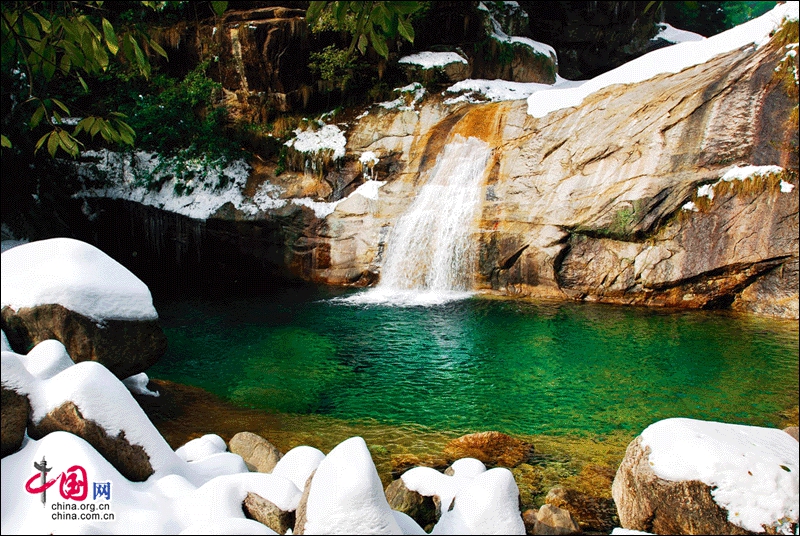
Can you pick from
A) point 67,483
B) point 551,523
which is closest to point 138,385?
point 67,483

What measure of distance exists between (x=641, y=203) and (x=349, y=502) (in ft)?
32.3

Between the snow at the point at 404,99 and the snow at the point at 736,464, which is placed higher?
the snow at the point at 404,99

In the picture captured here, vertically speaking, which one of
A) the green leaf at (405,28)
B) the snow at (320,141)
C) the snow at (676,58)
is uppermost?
the snow at (676,58)

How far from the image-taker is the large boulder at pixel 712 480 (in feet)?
10.4

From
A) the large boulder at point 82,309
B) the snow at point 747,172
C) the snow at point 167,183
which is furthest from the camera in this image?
the snow at point 167,183

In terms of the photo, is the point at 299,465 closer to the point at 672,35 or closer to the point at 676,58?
the point at 676,58

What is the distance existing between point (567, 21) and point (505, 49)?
686 cm

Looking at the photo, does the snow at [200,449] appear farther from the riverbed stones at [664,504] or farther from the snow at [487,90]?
the snow at [487,90]

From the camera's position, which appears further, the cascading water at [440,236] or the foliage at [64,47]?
the cascading water at [440,236]

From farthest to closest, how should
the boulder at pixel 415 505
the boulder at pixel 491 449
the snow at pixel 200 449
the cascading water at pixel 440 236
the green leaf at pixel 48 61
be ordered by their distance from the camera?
1. the cascading water at pixel 440 236
2. the boulder at pixel 491 449
3. the snow at pixel 200 449
4. the boulder at pixel 415 505
5. the green leaf at pixel 48 61

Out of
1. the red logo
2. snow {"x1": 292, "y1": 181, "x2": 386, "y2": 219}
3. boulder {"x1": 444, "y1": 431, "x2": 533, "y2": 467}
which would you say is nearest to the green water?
boulder {"x1": 444, "y1": 431, "x2": 533, "y2": 467}

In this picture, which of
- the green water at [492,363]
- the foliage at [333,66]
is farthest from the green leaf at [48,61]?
the foliage at [333,66]

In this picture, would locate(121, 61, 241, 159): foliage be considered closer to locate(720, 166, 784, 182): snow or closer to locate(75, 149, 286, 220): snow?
locate(75, 149, 286, 220): snow

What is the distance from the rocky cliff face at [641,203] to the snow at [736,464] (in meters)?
7.67
